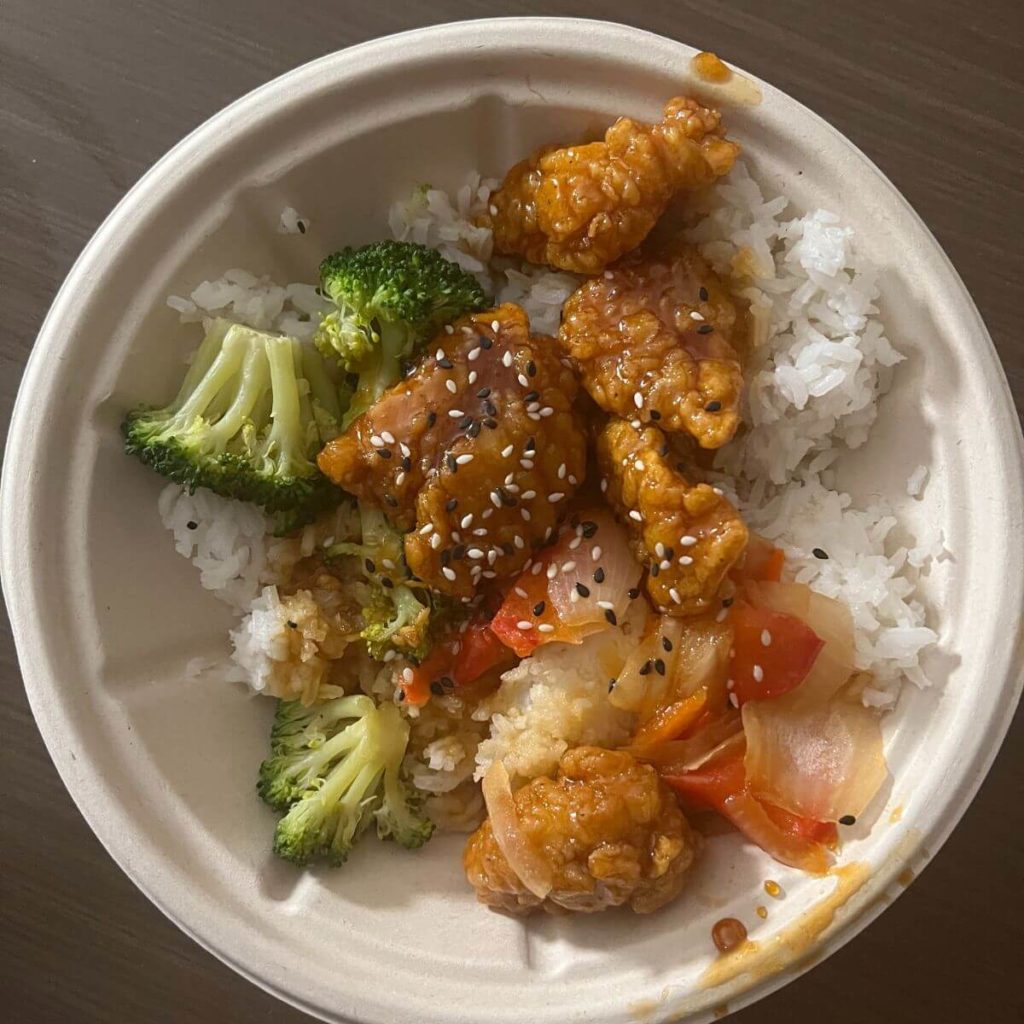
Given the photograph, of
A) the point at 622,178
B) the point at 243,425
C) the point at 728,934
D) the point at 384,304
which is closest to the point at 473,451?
the point at 384,304

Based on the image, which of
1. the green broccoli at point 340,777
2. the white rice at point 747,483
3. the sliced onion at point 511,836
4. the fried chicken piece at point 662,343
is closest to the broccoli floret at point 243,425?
the white rice at point 747,483

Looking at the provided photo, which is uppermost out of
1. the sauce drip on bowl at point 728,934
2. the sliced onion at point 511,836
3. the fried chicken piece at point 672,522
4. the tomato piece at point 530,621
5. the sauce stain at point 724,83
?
the sauce stain at point 724,83

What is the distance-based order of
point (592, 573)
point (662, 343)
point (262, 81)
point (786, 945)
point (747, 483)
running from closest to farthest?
point (786, 945) < point (662, 343) < point (592, 573) < point (747, 483) < point (262, 81)

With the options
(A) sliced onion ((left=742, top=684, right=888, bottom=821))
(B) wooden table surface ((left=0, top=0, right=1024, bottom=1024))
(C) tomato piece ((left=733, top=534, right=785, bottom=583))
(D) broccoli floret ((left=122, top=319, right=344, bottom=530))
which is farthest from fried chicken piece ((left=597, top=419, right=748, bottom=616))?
(B) wooden table surface ((left=0, top=0, right=1024, bottom=1024))

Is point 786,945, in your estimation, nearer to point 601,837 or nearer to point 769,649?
point 601,837

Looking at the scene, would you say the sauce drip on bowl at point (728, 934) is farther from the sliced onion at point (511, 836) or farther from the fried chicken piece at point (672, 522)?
the fried chicken piece at point (672, 522)

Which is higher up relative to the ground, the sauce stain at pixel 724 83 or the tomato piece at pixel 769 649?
the sauce stain at pixel 724 83

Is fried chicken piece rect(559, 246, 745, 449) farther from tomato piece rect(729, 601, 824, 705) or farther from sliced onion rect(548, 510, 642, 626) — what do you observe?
tomato piece rect(729, 601, 824, 705)
